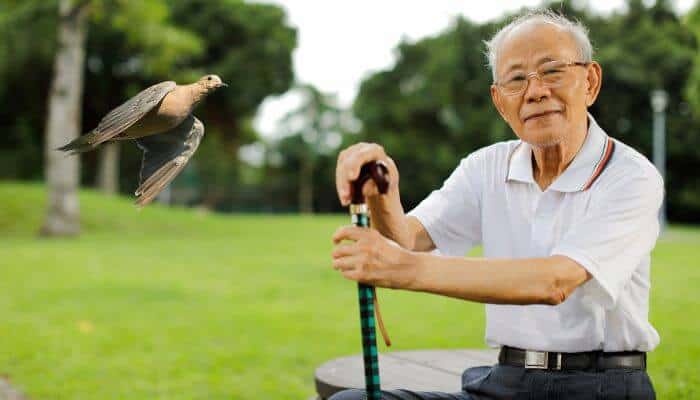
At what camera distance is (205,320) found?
816 cm

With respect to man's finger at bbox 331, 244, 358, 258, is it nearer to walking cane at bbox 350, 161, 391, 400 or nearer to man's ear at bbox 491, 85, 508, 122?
walking cane at bbox 350, 161, 391, 400

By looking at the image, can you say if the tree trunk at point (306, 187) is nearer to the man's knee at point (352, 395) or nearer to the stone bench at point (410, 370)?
the stone bench at point (410, 370)

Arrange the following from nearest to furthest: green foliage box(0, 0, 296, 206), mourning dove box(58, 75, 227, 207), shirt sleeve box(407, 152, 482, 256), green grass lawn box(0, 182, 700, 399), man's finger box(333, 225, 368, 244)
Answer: man's finger box(333, 225, 368, 244) → mourning dove box(58, 75, 227, 207) → shirt sleeve box(407, 152, 482, 256) → green grass lawn box(0, 182, 700, 399) → green foliage box(0, 0, 296, 206)

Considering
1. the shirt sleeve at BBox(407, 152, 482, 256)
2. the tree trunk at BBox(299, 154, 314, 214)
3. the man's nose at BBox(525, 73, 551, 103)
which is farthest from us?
the tree trunk at BBox(299, 154, 314, 214)

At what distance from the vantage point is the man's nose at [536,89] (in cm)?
216

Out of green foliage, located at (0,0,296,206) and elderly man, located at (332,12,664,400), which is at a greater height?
green foliage, located at (0,0,296,206)

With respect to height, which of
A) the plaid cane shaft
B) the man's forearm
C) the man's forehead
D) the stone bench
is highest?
the man's forehead

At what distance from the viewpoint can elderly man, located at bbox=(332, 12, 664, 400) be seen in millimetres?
1967

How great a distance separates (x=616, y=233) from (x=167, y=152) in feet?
3.99

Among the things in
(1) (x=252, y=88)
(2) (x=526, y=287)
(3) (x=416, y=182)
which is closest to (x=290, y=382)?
(2) (x=526, y=287)

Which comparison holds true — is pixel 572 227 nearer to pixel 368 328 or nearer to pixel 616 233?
pixel 616 233

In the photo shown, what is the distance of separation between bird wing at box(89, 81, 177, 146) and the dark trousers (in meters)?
0.98

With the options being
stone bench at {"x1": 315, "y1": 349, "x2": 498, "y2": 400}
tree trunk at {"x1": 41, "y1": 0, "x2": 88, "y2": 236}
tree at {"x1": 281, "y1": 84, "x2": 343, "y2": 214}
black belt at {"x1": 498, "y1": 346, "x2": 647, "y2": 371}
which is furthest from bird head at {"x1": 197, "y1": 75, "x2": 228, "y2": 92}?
tree at {"x1": 281, "y1": 84, "x2": 343, "y2": 214}

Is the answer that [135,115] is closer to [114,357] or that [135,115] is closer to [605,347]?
[605,347]
